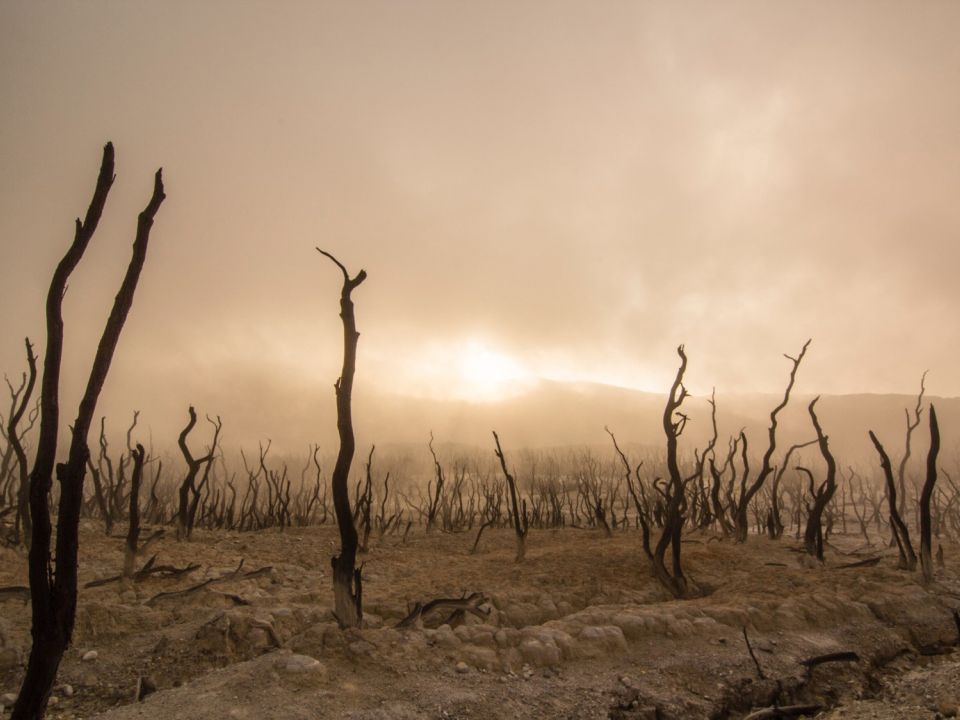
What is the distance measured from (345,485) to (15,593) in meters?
3.95

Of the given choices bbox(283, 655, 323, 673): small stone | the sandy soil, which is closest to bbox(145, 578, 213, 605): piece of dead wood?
the sandy soil

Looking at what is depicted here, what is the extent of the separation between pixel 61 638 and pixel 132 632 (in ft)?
10.1

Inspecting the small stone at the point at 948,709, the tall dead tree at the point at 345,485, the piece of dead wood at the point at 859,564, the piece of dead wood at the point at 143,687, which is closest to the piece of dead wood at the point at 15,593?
the piece of dead wood at the point at 143,687

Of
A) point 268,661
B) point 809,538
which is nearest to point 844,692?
point 268,661

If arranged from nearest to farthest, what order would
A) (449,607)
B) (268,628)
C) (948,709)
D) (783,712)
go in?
(948,709)
(783,712)
(268,628)
(449,607)

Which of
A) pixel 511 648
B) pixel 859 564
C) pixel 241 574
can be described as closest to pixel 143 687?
pixel 511 648

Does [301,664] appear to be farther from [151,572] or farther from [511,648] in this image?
[151,572]

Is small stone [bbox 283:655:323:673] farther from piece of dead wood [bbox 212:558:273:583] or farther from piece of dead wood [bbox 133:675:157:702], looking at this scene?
piece of dead wood [bbox 212:558:273:583]

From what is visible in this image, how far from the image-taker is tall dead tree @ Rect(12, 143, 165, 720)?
288cm

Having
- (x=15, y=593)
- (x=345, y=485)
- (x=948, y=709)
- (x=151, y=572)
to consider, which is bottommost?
(x=948, y=709)

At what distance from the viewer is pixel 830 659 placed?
505 cm

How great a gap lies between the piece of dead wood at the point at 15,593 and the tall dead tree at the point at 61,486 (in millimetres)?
3637

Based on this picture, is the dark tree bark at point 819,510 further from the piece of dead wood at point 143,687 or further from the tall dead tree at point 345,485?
the piece of dead wood at point 143,687

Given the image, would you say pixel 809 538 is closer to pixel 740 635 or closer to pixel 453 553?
pixel 740 635
